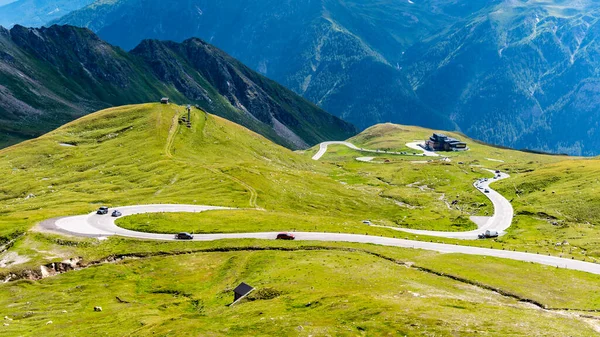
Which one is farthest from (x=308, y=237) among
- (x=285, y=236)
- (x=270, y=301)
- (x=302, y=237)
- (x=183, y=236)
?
(x=270, y=301)

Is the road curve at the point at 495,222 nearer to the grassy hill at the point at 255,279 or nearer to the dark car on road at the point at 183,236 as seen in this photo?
the grassy hill at the point at 255,279

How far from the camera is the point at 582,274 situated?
78250 millimetres

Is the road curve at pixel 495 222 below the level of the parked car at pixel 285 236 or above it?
above

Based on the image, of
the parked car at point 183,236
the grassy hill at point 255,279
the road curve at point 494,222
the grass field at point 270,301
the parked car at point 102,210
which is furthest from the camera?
the road curve at point 494,222

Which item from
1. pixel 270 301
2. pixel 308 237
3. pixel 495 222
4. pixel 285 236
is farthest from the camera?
pixel 495 222

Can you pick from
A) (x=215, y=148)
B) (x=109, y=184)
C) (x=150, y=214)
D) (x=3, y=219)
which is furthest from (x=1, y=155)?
(x=150, y=214)

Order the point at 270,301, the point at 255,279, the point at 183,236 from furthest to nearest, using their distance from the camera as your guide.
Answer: the point at 183,236
the point at 255,279
the point at 270,301

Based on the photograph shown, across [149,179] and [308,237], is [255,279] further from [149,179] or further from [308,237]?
[149,179]

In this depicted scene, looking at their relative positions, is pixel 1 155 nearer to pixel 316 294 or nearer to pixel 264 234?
pixel 264 234

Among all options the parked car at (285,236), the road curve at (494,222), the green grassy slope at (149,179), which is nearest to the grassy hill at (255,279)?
the green grassy slope at (149,179)

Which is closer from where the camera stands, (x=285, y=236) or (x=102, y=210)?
(x=285, y=236)

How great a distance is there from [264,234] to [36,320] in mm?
46359

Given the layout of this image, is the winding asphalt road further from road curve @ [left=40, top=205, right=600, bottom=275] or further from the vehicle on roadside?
the vehicle on roadside

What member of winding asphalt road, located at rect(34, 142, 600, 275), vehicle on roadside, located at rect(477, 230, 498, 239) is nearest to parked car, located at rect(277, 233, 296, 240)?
winding asphalt road, located at rect(34, 142, 600, 275)
